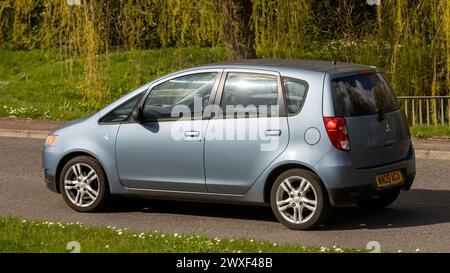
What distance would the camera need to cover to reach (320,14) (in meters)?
21.2

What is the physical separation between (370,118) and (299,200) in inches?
40.8

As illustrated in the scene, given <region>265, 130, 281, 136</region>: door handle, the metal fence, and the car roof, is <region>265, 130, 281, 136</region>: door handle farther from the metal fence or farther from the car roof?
the metal fence

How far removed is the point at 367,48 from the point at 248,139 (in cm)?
953

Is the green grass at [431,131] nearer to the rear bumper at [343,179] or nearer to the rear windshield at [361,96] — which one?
the rear windshield at [361,96]

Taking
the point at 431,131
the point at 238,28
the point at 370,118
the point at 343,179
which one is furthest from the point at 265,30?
the point at 343,179

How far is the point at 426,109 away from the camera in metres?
19.0

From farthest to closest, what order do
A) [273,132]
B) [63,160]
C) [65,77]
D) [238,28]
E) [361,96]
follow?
[65,77] → [238,28] → [63,160] → [361,96] → [273,132]

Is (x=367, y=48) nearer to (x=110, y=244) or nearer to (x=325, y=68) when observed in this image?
(x=325, y=68)

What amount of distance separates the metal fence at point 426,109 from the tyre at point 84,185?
7964 mm

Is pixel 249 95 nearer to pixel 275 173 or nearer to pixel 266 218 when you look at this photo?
pixel 275 173

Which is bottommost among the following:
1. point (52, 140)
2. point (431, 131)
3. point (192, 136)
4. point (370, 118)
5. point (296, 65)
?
point (431, 131)

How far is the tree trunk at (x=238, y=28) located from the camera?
18812mm

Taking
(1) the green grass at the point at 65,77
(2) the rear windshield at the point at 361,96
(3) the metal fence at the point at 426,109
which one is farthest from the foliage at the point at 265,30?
(2) the rear windshield at the point at 361,96

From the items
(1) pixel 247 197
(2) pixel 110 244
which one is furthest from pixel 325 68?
(2) pixel 110 244
